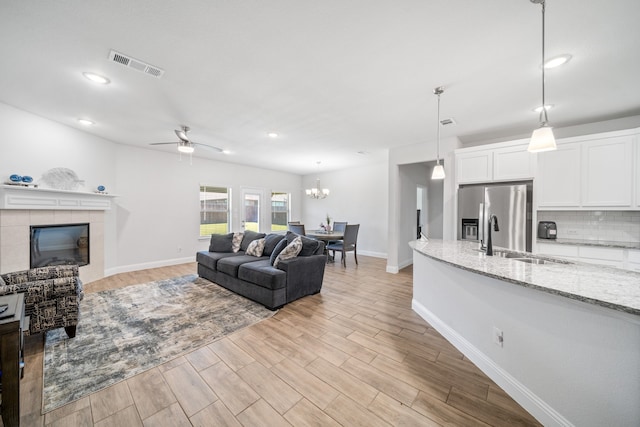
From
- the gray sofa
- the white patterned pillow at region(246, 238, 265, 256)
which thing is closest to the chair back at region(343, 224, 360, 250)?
the gray sofa


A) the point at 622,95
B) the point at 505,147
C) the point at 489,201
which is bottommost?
the point at 489,201

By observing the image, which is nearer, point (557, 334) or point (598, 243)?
point (557, 334)

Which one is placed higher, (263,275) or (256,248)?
(256,248)

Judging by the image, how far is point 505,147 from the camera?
3510 millimetres

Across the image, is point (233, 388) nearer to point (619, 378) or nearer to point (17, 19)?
point (619, 378)

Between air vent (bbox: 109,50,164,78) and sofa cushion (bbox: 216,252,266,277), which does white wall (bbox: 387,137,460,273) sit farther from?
air vent (bbox: 109,50,164,78)

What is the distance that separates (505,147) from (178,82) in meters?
4.49

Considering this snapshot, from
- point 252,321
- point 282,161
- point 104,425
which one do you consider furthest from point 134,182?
point 104,425

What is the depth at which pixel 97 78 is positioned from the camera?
2363 millimetres

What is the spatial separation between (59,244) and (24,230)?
0.58 m

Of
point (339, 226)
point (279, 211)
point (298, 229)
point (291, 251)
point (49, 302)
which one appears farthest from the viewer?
point (279, 211)

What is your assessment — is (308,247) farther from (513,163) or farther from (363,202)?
(363,202)

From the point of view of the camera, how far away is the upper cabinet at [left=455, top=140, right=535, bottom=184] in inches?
133

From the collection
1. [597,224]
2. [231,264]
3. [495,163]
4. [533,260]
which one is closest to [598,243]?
[597,224]
